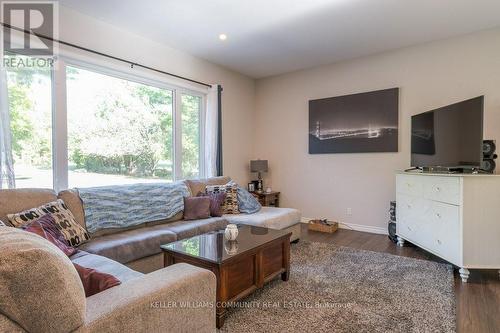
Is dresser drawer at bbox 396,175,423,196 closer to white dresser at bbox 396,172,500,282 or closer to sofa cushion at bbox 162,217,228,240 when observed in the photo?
white dresser at bbox 396,172,500,282

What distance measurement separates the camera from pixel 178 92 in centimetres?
416

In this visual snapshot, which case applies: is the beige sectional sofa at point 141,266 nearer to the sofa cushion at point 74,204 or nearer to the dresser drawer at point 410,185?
the sofa cushion at point 74,204

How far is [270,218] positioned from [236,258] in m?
1.37

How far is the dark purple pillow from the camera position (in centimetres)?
349

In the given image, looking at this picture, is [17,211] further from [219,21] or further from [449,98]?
[449,98]

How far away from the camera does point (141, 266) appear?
244 cm

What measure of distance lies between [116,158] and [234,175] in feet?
6.84

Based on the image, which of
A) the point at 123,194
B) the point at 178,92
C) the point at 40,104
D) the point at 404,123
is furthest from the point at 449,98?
the point at 40,104

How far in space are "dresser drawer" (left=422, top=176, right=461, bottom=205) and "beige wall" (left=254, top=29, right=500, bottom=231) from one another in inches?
39.2

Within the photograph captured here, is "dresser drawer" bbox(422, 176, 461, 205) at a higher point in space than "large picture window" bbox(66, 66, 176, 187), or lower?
lower

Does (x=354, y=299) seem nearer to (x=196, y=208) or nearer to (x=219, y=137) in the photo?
(x=196, y=208)

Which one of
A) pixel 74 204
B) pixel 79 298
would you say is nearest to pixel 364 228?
pixel 74 204

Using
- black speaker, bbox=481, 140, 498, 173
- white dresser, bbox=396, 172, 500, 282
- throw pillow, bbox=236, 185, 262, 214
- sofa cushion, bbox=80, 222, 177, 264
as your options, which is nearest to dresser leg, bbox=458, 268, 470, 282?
white dresser, bbox=396, 172, 500, 282

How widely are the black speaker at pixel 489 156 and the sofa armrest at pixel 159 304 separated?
3.15 metres
